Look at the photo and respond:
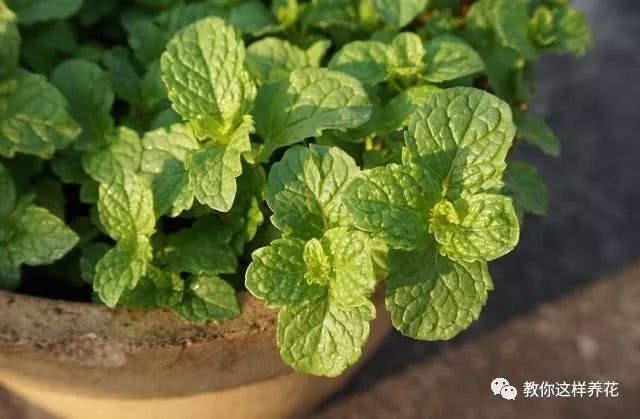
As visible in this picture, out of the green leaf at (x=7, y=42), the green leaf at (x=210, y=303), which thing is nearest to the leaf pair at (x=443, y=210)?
the green leaf at (x=210, y=303)

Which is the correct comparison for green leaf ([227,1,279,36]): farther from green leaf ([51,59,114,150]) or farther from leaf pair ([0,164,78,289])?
leaf pair ([0,164,78,289])

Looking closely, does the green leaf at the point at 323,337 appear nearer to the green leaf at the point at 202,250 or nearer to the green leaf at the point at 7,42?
the green leaf at the point at 202,250

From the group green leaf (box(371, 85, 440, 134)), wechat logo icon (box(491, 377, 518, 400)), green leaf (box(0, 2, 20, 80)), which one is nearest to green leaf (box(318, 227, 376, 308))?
green leaf (box(371, 85, 440, 134))

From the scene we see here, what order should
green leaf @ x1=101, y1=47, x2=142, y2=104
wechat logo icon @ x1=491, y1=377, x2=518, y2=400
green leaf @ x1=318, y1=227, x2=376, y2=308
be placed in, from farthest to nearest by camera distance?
wechat logo icon @ x1=491, y1=377, x2=518, y2=400, green leaf @ x1=101, y1=47, x2=142, y2=104, green leaf @ x1=318, y1=227, x2=376, y2=308

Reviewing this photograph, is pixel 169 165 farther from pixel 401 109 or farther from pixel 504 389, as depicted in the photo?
pixel 504 389

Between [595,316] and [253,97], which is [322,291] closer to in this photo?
[253,97]

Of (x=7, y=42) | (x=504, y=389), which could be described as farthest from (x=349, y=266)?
(x=504, y=389)

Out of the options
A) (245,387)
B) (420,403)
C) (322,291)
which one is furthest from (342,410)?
(322,291)

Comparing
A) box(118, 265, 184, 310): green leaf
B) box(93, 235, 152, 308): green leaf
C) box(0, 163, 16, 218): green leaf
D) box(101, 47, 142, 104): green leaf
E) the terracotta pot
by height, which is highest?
box(101, 47, 142, 104): green leaf
